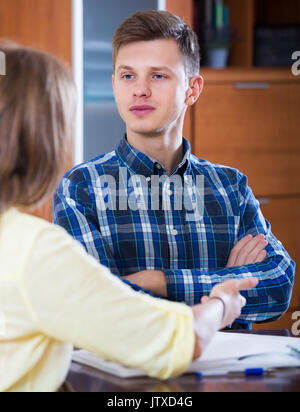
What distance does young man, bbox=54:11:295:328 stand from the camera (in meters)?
1.52

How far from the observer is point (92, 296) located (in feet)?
2.51

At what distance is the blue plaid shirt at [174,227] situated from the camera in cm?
149

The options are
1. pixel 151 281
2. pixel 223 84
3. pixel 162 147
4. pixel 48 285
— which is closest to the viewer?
pixel 48 285

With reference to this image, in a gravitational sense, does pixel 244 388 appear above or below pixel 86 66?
below

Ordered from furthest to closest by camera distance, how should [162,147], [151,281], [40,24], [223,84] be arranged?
[223,84] → [40,24] → [162,147] → [151,281]

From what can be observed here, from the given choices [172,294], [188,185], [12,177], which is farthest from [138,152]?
[12,177]

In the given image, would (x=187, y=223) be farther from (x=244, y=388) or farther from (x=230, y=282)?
(x=244, y=388)

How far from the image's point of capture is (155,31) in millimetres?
1672

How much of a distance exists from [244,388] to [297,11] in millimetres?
2883

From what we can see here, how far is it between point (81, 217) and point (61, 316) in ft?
2.55
